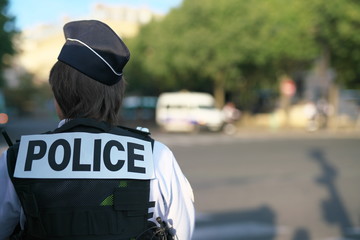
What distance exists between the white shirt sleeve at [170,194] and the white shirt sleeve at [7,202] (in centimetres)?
46

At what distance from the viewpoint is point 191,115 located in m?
23.6

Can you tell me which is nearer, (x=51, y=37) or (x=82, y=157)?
(x=82, y=157)

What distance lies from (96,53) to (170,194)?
1.81 feet

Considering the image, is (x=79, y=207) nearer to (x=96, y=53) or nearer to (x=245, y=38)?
(x=96, y=53)

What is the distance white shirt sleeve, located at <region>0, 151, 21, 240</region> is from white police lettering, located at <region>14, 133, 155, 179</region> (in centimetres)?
6

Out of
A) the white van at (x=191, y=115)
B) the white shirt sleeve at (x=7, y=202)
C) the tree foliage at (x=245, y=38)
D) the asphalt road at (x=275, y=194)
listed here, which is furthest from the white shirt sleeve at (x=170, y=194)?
the tree foliage at (x=245, y=38)

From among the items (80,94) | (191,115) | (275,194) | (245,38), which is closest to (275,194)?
(275,194)

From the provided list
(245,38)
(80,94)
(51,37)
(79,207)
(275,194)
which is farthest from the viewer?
(51,37)

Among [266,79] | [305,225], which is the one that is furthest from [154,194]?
[266,79]

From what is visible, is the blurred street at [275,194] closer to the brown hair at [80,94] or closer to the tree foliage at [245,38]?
the brown hair at [80,94]

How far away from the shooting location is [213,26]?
2861 cm

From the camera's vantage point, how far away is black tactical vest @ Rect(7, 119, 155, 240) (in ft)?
4.82

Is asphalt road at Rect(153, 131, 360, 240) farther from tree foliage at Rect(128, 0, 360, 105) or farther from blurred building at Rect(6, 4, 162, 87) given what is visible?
blurred building at Rect(6, 4, 162, 87)

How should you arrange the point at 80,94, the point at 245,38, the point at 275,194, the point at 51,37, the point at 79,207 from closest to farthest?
1. the point at 79,207
2. the point at 80,94
3. the point at 275,194
4. the point at 245,38
5. the point at 51,37
